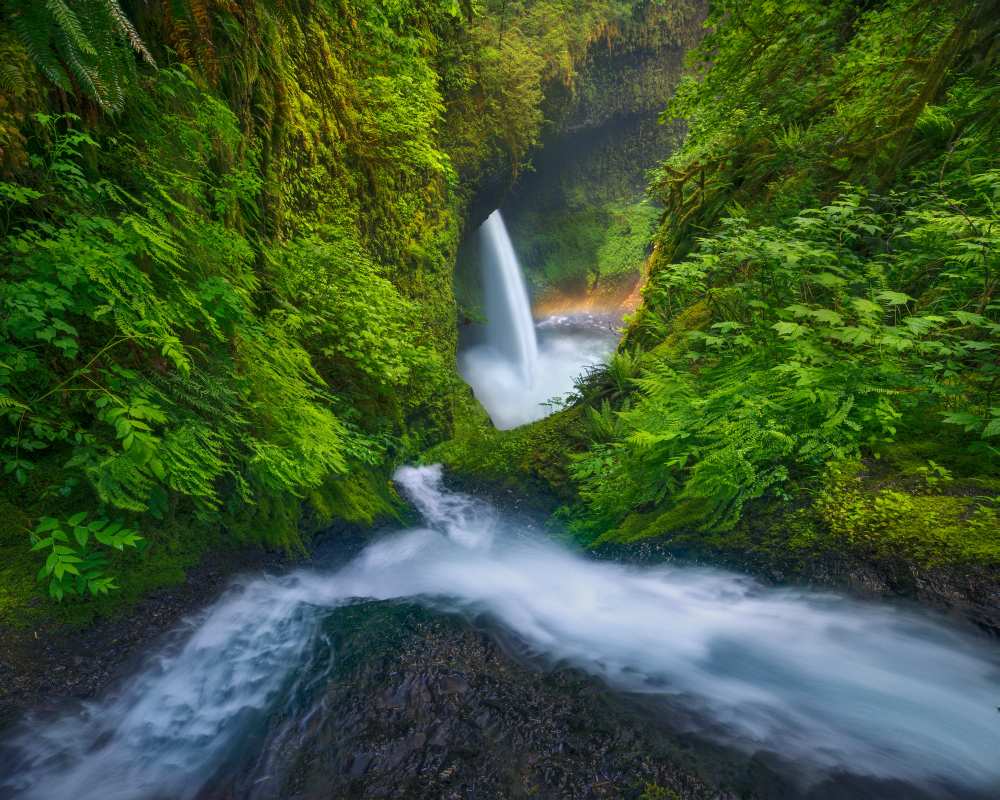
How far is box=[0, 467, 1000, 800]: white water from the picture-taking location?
210 centimetres

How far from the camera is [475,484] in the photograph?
7.16m

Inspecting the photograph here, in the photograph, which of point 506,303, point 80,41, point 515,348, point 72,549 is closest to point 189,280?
point 80,41

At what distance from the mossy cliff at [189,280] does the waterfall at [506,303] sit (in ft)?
38.5

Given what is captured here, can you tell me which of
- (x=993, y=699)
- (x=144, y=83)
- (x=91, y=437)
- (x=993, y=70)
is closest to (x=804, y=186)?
(x=993, y=70)

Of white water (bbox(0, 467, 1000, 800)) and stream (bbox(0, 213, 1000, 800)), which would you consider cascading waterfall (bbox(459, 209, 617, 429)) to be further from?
stream (bbox(0, 213, 1000, 800))

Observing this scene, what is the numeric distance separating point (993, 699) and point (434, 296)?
9.83 metres

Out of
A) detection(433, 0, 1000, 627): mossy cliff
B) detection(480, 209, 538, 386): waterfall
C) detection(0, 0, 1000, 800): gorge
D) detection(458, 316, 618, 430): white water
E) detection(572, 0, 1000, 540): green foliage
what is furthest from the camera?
detection(480, 209, 538, 386): waterfall

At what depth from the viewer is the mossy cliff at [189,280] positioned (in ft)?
7.47

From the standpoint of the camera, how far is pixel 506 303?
20438 mm

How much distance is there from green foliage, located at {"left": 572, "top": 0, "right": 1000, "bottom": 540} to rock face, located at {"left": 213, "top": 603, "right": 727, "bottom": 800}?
1.68 meters

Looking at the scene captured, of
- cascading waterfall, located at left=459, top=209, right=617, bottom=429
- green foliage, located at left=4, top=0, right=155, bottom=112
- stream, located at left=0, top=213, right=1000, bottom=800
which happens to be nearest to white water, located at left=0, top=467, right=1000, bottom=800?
stream, located at left=0, top=213, right=1000, bottom=800

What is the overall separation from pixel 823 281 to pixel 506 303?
57.8 ft

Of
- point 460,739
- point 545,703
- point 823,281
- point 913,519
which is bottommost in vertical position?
point 460,739

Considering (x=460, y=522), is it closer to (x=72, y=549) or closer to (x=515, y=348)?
(x=72, y=549)
